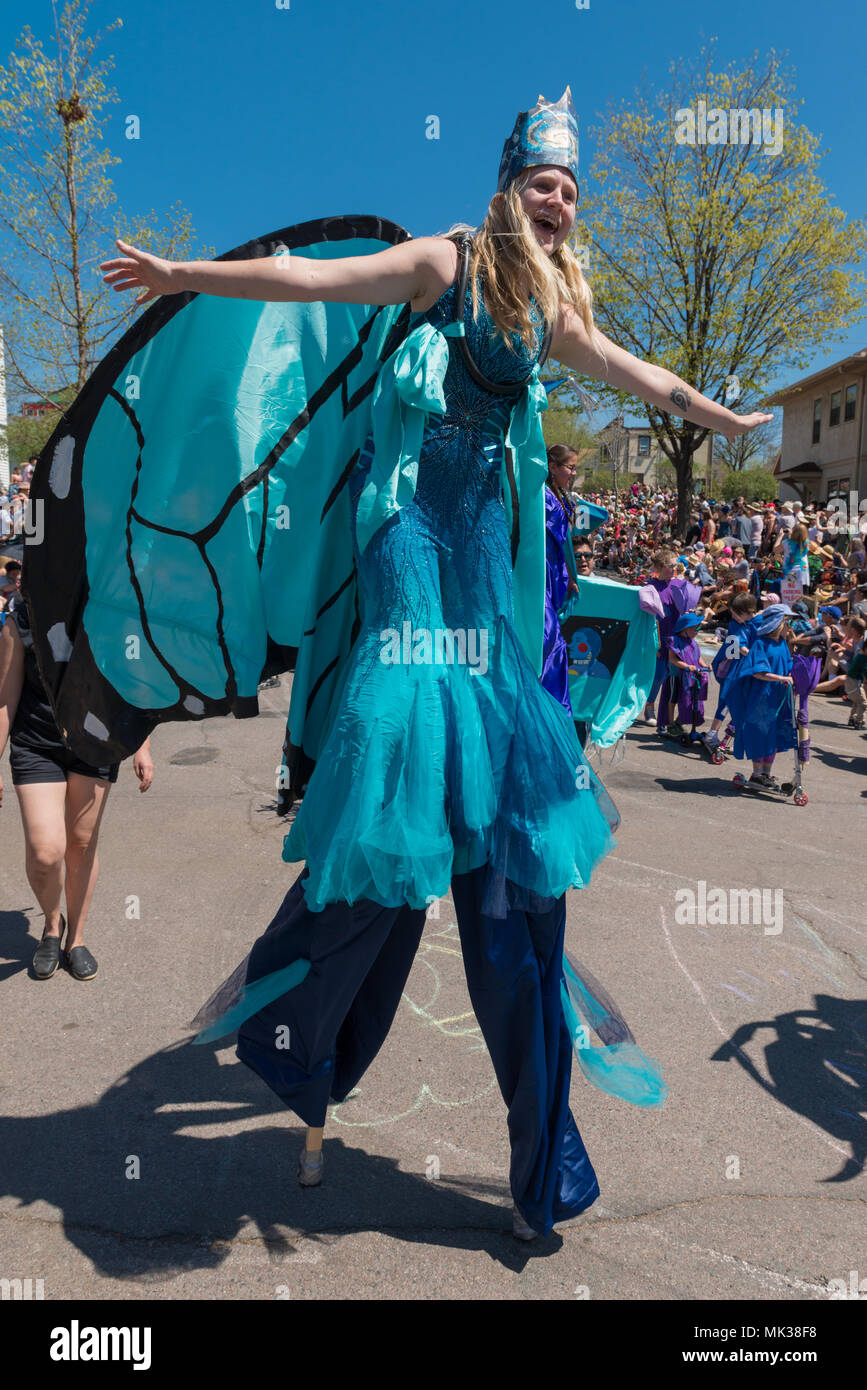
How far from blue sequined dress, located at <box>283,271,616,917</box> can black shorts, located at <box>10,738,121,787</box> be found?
177cm

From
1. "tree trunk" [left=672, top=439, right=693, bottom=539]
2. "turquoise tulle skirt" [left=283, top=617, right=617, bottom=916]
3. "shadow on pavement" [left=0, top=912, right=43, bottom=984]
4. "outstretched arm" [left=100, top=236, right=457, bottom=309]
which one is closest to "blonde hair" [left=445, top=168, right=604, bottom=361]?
"outstretched arm" [left=100, top=236, right=457, bottom=309]

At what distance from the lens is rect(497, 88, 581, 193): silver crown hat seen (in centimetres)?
217

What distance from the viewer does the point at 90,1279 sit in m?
2.12

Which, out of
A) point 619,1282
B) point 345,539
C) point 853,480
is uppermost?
point 853,480

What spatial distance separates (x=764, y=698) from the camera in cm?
781

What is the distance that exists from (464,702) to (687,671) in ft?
25.1

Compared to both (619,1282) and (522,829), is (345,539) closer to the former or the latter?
(522,829)

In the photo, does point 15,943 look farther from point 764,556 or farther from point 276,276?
point 764,556

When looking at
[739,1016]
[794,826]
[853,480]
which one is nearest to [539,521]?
[739,1016]

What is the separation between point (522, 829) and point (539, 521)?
28.3 inches

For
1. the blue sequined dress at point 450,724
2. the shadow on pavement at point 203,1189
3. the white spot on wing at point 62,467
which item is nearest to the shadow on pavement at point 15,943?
the shadow on pavement at point 203,1189

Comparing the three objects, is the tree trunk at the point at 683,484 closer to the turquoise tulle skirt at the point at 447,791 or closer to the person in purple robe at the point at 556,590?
the person in purple robe at the point at 556,590

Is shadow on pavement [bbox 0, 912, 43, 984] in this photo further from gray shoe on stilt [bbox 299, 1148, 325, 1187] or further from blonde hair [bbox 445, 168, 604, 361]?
blonde hair [bbox 445, 168, 604, 361]

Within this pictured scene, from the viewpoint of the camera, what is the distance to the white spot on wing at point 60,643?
2.77m
